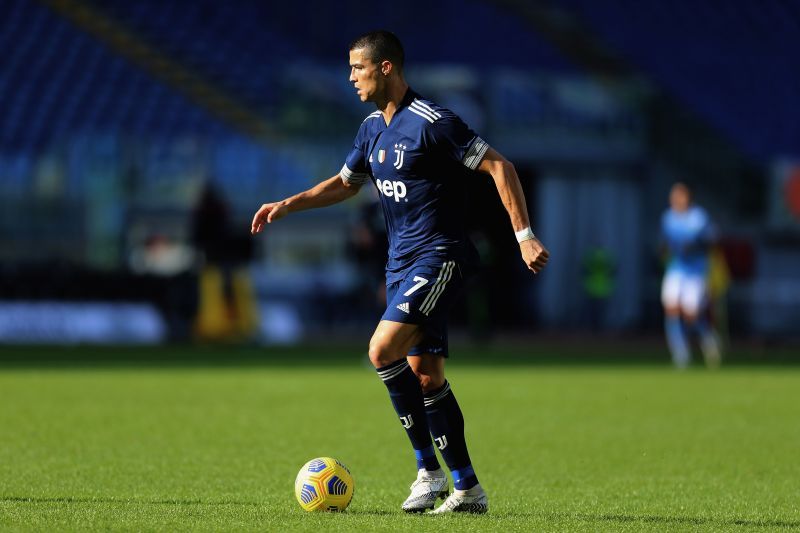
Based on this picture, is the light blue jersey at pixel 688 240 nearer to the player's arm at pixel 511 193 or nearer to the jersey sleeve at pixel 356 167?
the jersey sleeve at pixel 356 167

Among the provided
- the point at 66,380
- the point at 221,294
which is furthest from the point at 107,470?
the point at 221,294

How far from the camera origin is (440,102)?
26.8m

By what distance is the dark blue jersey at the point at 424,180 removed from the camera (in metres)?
5.99

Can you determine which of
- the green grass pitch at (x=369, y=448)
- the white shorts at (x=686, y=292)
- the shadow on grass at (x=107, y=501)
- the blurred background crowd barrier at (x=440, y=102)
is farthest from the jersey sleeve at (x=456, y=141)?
the blurred background crowd barrier at (x=440, y=102)

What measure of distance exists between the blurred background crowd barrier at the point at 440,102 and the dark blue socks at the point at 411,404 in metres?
18.3

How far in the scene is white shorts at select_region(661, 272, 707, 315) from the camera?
17.5 metres

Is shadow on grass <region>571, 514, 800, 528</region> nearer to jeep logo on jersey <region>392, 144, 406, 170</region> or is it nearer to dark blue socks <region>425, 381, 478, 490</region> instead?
dark blue socks <region>425, 381, 478, 490</region>

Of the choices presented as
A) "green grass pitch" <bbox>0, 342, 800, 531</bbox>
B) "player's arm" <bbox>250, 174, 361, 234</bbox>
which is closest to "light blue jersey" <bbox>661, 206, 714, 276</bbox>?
"green grass pitch" <bbox>0, 342, 800, 531</bbox>

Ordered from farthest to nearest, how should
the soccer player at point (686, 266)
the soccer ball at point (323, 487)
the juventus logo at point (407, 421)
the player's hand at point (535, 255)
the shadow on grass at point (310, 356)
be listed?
1. the soccer player at point (686, 266)
2. the shadow on grass at point (310, 356)
3. the juventus logo at point (407, 421)
4. the soccer ball at point (323, 487)
5. the player's hand at point (535, 255)

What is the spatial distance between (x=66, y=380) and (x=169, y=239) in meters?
13.0

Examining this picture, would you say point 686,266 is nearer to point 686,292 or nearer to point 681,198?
point 686,292

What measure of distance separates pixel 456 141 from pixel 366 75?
52 centimetres

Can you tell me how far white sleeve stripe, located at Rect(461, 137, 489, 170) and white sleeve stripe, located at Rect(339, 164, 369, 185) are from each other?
29.2 inches

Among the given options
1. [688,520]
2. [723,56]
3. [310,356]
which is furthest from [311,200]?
[723,56]
